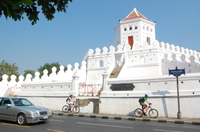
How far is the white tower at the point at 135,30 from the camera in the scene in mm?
31047

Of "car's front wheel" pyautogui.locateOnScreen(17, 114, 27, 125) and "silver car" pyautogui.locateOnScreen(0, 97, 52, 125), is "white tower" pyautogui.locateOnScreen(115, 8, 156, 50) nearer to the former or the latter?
"silver car" pyautogui.locateOnScreen(0, 97, 52, 125)

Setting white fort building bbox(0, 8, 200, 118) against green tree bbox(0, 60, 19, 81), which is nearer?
white fort building bbox(0, 8, 200, 118)

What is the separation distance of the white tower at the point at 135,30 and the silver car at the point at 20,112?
23.1m

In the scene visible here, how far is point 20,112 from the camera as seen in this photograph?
8.87 m

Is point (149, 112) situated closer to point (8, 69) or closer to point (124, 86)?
point (124, 86)

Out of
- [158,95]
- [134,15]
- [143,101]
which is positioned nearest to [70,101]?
[143,101]

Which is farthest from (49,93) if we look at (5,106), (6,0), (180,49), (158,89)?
(180,49)

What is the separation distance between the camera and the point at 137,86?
13.3 metres

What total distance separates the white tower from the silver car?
75.7 ft

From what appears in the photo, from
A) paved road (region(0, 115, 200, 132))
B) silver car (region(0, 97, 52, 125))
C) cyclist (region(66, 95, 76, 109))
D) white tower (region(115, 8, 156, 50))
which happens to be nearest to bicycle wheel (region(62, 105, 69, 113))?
cyclist (region(66, 95, 76, 109))

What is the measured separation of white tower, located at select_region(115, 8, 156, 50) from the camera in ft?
102

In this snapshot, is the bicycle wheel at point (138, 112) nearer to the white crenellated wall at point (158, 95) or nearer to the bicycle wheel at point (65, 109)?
the white crenellated wall at point (158, 95)

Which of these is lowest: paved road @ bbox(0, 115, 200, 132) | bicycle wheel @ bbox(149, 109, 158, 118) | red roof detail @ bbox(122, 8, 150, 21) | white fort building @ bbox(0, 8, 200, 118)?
paved road @ bbox(0, 115, 200, 132)

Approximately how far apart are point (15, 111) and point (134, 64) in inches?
662
